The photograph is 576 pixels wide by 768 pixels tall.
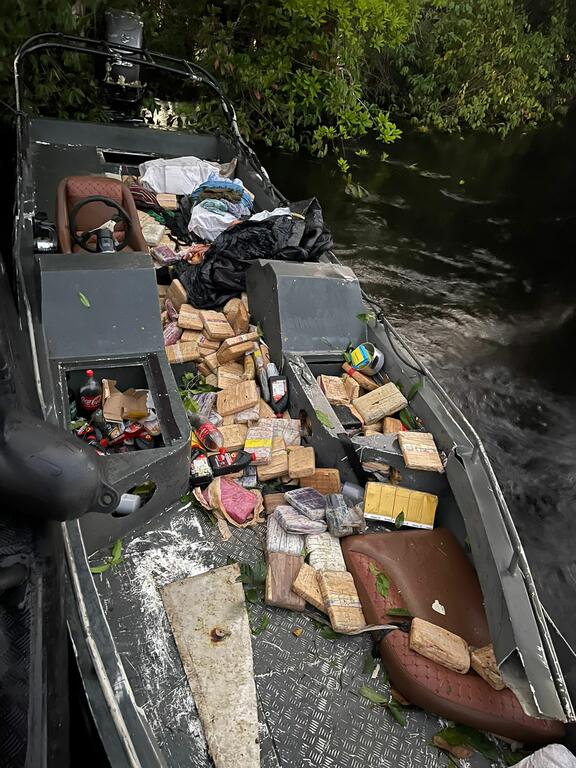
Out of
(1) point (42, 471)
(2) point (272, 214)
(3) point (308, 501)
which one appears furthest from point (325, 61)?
(1) point (42, 471)

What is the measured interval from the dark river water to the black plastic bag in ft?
8.70

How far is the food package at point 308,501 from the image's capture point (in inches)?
119

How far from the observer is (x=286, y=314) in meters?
3.85

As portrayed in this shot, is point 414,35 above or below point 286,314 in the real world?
above

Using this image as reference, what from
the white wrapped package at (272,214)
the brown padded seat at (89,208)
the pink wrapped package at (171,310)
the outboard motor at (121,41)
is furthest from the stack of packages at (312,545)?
the outboard motor at (121,41)

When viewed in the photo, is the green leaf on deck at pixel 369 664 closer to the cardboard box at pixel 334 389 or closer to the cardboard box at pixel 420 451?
the cardboard box at pixel 420 451

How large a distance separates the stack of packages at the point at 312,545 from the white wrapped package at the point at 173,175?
3.72 metres

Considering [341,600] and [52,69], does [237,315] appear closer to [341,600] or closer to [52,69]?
[341,600]

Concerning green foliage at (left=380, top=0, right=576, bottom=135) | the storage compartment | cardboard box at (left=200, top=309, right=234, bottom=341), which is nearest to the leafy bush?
cardboard box at (left=200, top=309, right=234, bottom=341)

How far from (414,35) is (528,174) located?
13.6 ft

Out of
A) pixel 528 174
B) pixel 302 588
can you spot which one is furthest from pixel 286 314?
pixel 528 174

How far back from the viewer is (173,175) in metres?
5.98

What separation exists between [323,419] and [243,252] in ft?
5.72

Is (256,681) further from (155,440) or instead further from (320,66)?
(320,66)
